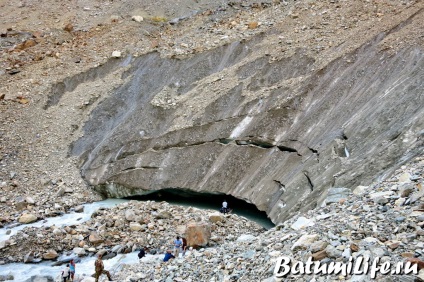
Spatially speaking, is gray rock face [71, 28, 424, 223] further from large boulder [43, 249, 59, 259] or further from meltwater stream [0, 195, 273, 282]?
large boulder [43, 249, 59, 259]

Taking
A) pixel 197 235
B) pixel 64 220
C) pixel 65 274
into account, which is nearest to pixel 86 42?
pixel 64 220

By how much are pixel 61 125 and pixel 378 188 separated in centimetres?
2105

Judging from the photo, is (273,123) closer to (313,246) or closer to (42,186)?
(42,186)

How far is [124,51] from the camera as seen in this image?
34031 millimetres

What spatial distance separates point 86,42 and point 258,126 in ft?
56.5

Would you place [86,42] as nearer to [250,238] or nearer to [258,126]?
[258,126]

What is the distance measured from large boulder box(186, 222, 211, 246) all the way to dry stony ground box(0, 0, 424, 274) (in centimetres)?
805

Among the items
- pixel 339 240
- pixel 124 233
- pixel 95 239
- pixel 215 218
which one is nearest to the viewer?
pixel 339 240

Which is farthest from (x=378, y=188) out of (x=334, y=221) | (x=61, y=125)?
(x=61, y=125)

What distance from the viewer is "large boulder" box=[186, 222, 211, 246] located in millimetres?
18688

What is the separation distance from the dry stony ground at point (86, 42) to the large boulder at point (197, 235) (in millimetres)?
8047

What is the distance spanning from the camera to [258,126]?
2388 centimetres

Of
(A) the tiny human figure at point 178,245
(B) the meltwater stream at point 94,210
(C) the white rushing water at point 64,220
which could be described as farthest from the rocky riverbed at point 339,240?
(C) the white rushing water at point 64,220

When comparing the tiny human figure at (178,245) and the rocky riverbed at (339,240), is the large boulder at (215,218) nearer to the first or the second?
the tiny human figure at (178,245)
